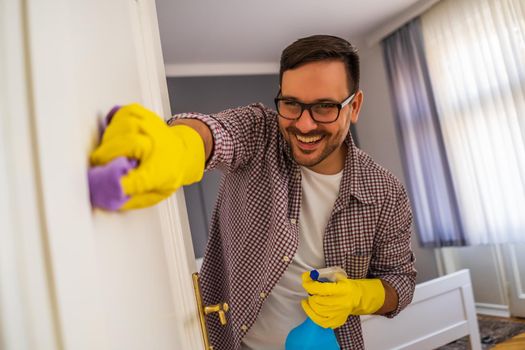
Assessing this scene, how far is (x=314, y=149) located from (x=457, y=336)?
168 centimetres

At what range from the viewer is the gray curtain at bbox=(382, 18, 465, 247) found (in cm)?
341

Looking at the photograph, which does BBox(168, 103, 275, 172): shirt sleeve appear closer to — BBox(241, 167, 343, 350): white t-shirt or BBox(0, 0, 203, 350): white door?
BBox(241, 167, 343, 350): white t-shirt

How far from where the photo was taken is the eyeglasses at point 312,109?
39.3 inches

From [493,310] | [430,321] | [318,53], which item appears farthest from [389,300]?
[493,310]

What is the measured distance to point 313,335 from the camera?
1009 mm

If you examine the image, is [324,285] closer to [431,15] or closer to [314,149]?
[314,149]

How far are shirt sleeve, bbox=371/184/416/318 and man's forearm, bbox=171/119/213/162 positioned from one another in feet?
2.01

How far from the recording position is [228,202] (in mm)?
1146

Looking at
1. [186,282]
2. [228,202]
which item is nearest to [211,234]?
[228,202]

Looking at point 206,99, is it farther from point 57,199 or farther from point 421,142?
point 57,199

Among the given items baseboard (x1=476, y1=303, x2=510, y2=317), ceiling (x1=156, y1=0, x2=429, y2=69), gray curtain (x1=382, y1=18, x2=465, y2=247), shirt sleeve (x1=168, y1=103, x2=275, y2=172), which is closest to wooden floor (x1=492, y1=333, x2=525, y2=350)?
baseboard (x1=476, y1=303, x2=510, y2=317)

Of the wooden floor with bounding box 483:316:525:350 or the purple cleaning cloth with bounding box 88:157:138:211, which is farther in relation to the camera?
the wooden floor with bounding box 483:316:525:350

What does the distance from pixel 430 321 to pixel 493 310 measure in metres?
1.52

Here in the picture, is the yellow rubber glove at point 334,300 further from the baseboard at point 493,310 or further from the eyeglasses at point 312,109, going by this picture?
the baseboard at point 493,310
